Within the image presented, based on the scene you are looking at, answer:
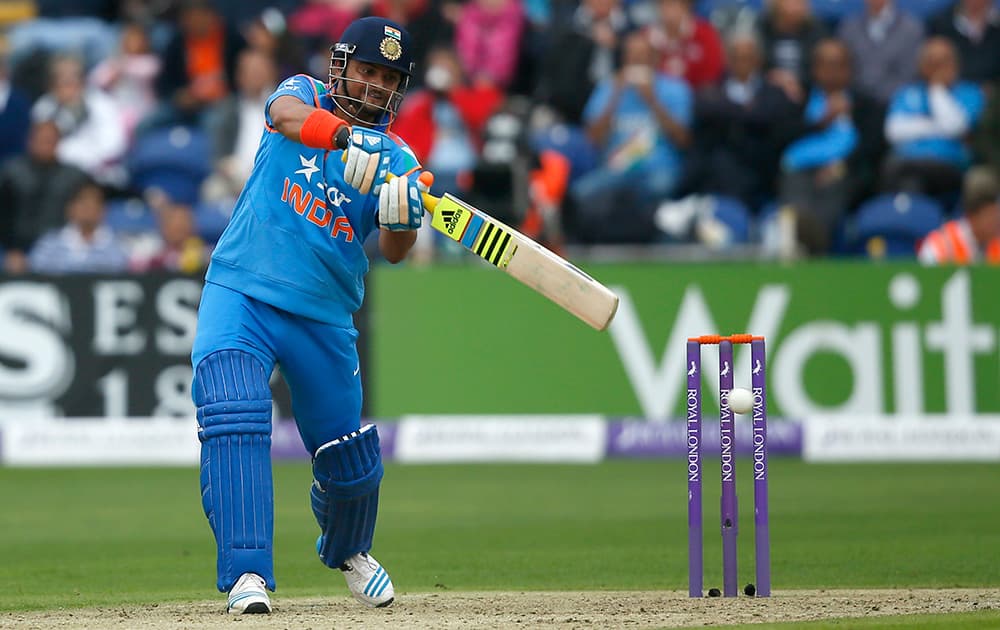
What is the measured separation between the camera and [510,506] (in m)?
9.64

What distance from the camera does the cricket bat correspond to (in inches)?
211

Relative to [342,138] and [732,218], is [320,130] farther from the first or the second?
[732,218]

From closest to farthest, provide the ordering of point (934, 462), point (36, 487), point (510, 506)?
point (510, 506) → point (36, 487) → point (934, 462)

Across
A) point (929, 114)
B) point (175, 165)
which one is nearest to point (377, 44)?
point (175, 165)

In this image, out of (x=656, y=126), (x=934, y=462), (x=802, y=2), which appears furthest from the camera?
(x=802, y=2)

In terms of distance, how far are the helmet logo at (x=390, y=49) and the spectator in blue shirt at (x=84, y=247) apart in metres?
7.37

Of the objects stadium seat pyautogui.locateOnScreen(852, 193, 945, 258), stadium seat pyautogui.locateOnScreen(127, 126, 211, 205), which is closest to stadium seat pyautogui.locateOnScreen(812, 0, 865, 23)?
stadium seat pyautogui.locateOnScreen(852, 193, 945, 258)

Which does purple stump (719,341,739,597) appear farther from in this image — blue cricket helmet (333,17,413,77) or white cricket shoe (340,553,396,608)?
blue cricket helmet (333,17,413,77)

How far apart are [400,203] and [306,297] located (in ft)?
1.51

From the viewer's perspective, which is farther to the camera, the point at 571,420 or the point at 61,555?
the point at 571,420

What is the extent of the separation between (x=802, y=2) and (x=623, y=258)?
3269mm

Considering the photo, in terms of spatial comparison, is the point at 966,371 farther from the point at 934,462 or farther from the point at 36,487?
the point at 36,487

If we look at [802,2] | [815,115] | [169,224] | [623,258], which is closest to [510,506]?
[623,258]

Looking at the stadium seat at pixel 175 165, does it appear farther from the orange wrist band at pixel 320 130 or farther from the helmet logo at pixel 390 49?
the orange wrist band at pixel 320 130
